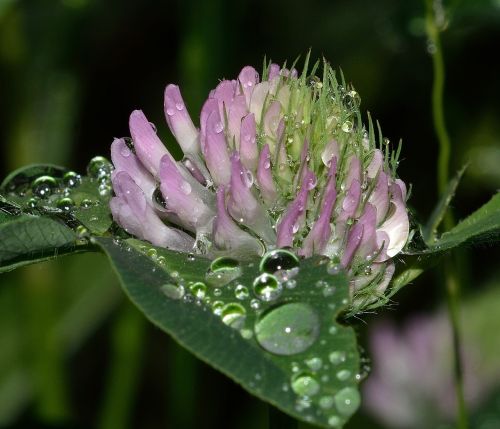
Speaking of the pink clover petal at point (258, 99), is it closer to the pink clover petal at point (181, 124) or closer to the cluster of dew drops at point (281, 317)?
the pink clover petal at point (181, 124)

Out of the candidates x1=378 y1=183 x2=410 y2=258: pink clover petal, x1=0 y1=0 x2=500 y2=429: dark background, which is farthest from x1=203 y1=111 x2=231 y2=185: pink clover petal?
x1=0 y1=0 x2=500 y2=429: dark background

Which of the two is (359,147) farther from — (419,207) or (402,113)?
(402,113)

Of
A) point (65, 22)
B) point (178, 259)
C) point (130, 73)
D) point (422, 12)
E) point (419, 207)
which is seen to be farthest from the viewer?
point (130, 73)

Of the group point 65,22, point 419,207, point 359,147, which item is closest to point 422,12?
point 419,207

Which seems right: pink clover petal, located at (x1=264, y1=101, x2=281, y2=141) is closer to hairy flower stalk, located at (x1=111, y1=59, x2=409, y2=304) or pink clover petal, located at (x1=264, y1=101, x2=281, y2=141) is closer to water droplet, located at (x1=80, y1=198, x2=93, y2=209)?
hairy flower stalk, located at (x1=111, y1=59, x2=409, y2=304)

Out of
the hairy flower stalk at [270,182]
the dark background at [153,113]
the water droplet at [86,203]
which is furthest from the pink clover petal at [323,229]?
the dark background at [153,113]

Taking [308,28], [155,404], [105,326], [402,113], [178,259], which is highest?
[308,28]
